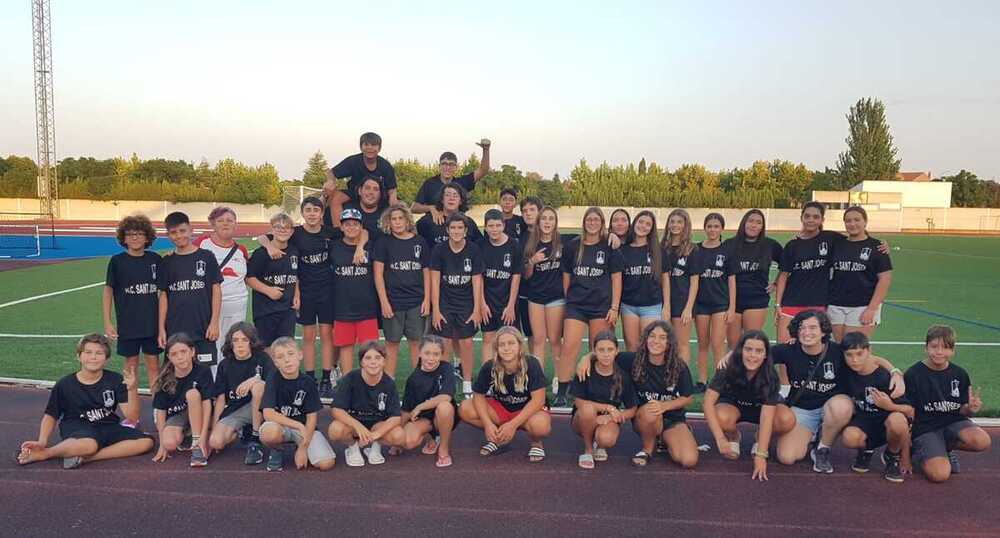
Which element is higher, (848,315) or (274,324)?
(848,315)

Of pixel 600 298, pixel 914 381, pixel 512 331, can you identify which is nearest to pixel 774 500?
pixel 914 381

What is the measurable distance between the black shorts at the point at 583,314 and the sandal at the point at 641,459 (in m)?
1.57

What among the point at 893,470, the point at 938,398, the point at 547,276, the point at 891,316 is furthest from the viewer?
the point at 891,316

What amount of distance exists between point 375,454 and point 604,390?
1.68 metres

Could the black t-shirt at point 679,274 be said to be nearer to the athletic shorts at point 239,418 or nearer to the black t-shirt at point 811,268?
the black t-shirt at point 811,268

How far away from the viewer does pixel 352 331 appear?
19.8 ft

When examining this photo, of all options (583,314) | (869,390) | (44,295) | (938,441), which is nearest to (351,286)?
(583,314)

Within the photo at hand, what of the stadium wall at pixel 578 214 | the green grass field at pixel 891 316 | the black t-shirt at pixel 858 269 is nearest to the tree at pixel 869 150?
the stadium wall at pixel 578 214

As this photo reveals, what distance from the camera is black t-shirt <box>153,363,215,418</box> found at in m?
4.73

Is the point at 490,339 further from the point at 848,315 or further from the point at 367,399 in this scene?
the point at 848,315

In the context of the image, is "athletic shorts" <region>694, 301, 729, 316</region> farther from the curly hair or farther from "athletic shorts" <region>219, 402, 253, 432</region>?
the curly hair

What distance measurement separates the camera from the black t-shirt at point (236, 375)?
4816 millimetres

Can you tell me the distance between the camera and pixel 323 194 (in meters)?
6.86

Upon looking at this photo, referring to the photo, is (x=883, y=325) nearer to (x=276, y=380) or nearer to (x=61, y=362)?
(x=276, y=380)
